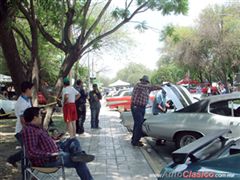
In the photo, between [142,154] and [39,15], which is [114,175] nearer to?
[142,154]

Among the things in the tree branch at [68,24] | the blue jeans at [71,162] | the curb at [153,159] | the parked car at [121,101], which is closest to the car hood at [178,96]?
the curb at [153,159]

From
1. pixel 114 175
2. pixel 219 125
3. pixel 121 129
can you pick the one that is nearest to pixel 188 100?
pixel 219 125

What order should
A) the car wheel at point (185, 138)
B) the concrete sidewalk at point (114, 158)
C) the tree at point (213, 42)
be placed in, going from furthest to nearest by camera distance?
the tree at point (213, 42)
the car wheel at point (185, 138)
the concrete sidewalk at point (114, 158)

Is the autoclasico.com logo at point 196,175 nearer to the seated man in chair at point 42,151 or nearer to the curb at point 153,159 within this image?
→ the seated man in chair at point 42,151

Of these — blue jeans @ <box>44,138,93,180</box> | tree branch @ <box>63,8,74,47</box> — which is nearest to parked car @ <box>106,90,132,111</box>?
tree branch @ <box>63,8,74,47</box>

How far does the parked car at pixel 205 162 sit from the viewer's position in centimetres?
342

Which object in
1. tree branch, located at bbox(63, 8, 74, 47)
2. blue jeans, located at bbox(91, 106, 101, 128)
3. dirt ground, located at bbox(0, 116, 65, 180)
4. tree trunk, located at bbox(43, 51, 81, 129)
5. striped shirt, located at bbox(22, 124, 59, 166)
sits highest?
tree branch, located at bbox(63, 8, 74, 47)

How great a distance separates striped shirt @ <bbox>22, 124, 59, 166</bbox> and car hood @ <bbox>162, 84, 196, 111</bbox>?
13.9 ft

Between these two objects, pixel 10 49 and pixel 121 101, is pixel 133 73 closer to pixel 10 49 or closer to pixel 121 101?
pixel 121 101

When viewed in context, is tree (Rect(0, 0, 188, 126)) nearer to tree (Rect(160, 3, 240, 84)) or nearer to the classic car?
the classic car

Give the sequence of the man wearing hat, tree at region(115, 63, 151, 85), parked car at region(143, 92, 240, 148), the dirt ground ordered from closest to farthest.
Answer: the dirt ground < parked car at region(143, 92, 240, 148) < the man wearing hat < tree at region(115, 63, 151, 85)

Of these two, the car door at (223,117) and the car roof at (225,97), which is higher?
the car roof at (225,97)

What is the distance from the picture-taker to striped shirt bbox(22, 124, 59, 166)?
5562mm

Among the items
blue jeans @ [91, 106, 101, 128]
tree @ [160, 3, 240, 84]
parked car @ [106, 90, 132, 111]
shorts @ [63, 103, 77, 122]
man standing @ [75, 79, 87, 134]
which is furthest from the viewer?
tree @ [160, 3, 240, 84]
